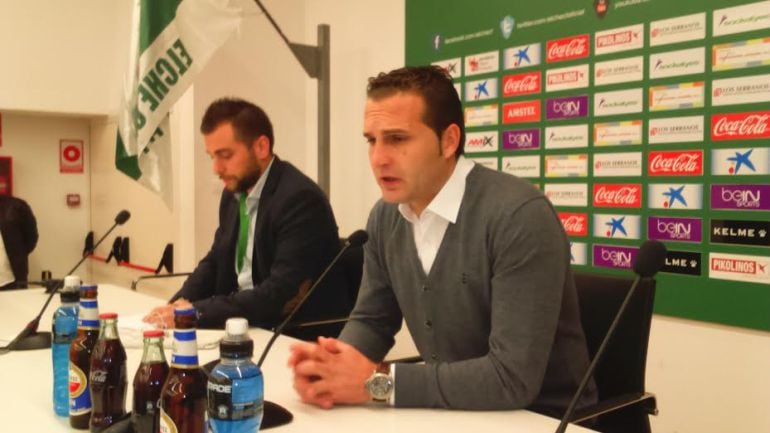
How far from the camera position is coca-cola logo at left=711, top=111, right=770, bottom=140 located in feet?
6.66

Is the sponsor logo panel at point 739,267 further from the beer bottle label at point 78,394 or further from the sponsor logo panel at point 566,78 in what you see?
the beer bottle label at point 78,394

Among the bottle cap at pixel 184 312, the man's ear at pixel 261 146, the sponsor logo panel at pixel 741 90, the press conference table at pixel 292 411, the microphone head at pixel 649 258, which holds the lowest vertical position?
the press conference table at pixel 292 411

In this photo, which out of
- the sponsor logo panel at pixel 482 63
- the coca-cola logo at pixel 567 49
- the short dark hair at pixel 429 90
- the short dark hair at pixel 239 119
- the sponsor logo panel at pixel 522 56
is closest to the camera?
the short dark hair at pixel 429 90

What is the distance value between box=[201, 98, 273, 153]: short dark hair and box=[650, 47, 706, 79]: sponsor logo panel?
1.37 m

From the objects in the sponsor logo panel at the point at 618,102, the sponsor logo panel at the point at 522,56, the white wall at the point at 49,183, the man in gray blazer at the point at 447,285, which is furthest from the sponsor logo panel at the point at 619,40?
the white wall at the point at 49,183

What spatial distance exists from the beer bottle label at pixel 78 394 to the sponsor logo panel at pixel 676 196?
1893 mm

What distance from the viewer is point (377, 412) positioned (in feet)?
4.02

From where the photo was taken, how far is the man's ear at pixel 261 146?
2346 mm

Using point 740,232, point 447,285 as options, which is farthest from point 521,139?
point 447,285

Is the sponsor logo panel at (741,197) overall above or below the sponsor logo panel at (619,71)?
below

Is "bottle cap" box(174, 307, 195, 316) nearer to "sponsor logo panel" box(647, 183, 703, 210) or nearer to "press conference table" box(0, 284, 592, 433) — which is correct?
"press conference table" box(0, 284, 592, 433)

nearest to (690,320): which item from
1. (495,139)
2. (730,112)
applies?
(730,112)

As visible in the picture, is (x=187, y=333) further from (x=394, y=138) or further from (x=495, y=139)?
(x=495, y=139)

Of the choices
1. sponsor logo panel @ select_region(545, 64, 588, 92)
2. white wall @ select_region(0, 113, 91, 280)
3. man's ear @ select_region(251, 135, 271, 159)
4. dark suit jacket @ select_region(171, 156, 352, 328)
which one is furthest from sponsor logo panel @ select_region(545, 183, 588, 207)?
white wall @ select_region(0, 113, 91, 280)
